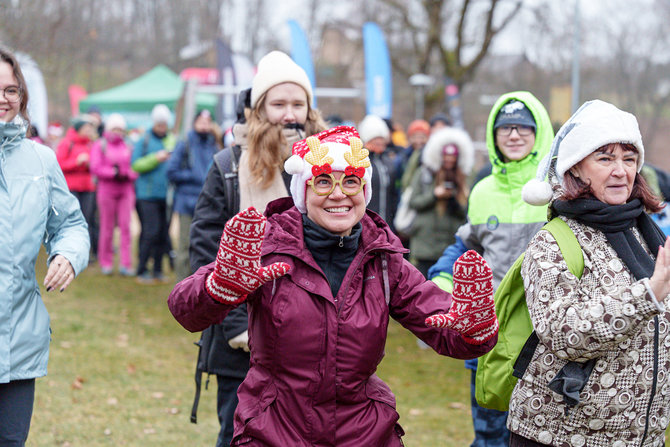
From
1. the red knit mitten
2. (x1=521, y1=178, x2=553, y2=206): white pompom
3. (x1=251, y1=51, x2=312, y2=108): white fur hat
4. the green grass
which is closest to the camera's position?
the red knit mitten

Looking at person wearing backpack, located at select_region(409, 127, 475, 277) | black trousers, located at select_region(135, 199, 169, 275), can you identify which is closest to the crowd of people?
person wearing backpack, located at select_region(409, 127, 475, 277)

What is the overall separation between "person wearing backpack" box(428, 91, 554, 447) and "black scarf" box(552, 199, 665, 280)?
3.85ft

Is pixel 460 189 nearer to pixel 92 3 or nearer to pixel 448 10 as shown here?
pixel 448 10

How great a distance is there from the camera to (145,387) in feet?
21.7

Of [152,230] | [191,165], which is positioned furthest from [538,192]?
[152,230]

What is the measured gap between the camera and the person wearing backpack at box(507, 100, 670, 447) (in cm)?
271

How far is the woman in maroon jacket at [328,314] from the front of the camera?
2586 millimetres

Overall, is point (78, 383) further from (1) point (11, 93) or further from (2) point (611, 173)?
(2) point (611, 173)

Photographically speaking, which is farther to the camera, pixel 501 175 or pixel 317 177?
pixel 501 175

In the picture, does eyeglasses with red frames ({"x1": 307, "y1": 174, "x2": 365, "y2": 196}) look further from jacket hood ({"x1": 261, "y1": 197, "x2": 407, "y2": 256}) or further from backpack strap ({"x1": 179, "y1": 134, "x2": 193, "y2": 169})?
backpack strap ({"x1": 179, "y1": 134, "x2": 193, "y2": 169})

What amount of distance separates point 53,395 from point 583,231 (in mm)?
4846

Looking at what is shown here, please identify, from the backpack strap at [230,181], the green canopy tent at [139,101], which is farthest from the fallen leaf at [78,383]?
the green canopy tent at [139,101]

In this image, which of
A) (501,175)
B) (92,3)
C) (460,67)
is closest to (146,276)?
(501,175)

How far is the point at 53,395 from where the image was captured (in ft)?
20.8
